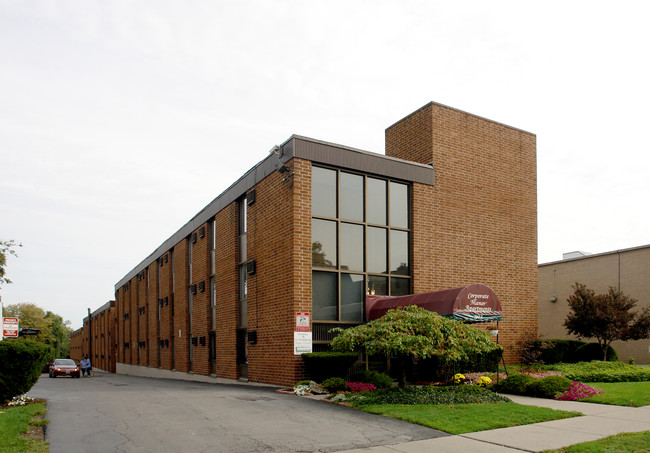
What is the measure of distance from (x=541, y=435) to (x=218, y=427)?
5.44 meters

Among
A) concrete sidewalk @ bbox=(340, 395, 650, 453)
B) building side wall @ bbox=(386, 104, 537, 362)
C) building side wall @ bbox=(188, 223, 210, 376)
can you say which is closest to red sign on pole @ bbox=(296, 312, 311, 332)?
building side wall @ bbox=(386, 104, 537, 362)

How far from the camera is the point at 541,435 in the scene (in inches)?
376

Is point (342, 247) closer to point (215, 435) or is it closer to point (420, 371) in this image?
point (420, 371)

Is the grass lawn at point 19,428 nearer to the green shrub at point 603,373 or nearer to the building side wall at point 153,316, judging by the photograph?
the green shrub at point 603,373

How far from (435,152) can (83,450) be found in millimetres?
15694

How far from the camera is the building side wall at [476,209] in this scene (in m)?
20.7

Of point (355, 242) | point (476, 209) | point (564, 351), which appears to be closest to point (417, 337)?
point (355, 242)

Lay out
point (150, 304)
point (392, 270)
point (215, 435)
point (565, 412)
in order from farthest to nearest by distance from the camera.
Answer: point (150, 304), point (392, 270), point (565, 412), point (215, 435)

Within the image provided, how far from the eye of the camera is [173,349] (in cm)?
3198

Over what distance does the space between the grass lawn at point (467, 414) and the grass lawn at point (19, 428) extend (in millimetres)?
6247

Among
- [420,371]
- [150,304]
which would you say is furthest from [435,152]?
[150,304]

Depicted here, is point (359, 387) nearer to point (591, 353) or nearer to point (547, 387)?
point (547, 387)

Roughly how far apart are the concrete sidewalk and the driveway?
47 cm

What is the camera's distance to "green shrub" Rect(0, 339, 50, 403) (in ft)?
44.2
